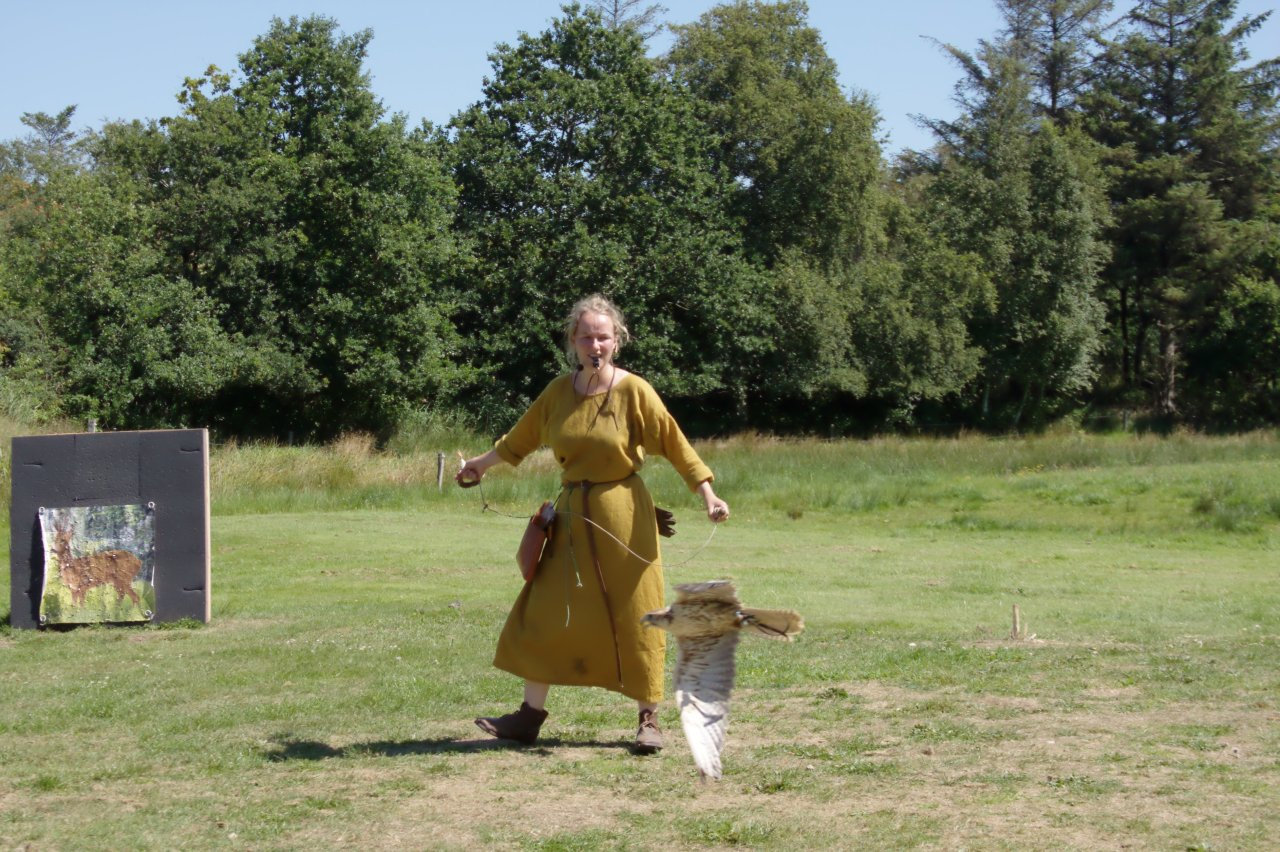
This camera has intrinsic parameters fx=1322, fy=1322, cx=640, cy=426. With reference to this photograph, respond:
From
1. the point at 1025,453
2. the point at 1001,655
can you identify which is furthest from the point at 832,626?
the point at 1025,453

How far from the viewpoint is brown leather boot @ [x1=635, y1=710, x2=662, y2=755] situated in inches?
249

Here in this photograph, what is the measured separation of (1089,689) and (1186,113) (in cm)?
5429

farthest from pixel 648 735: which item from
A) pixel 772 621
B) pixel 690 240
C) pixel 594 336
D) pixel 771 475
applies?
pixel 690 240

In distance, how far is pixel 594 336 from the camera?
6.43 metres

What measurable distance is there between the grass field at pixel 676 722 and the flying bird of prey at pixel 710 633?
376 millimetres

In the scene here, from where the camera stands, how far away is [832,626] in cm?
1080

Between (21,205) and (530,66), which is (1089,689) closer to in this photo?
(530,66)

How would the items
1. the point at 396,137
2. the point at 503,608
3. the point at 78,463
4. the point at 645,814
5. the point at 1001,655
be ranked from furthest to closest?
the point at 396,137 → the point at 503,608 → the point at 78,463 → the point at 1001,655 → the point at 645,814

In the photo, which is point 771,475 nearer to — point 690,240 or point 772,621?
point 690,240

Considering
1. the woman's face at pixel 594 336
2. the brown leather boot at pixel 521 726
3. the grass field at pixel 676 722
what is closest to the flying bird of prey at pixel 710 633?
the grass field at pixel 676 722

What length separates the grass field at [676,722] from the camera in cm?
517

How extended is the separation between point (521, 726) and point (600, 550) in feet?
3.14

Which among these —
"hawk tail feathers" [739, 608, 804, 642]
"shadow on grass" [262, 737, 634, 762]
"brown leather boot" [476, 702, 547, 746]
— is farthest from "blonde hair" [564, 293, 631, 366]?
"shadow on grass" [262, 737, 634, 762]

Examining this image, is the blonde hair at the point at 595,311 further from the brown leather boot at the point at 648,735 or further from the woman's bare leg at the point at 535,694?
the brown leather boot at the point at 648,735
